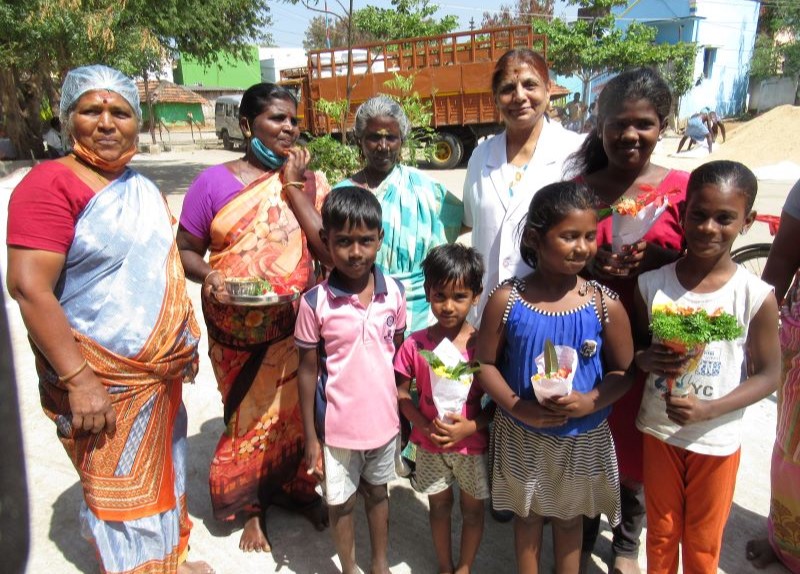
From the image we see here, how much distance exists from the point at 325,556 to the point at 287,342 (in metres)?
0.96

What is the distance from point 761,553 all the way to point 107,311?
9.03ft

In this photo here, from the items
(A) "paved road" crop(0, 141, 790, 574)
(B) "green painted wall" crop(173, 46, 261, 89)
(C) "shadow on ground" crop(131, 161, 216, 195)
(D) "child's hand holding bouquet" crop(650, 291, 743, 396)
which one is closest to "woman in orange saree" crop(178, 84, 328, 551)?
(A) "paved road" crop(0, 141, 790, 574)

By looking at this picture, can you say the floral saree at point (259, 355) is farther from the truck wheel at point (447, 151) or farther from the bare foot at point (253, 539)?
the truck wheel at point (447, 151)

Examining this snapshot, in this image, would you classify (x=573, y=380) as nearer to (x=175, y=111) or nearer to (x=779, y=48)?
(x=175, y=111)

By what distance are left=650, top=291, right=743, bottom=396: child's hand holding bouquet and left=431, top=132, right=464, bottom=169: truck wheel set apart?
45.1ft

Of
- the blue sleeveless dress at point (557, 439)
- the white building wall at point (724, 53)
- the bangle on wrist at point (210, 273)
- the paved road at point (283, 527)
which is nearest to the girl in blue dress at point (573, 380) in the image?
the blue sleeveless dress at point (557, 439)

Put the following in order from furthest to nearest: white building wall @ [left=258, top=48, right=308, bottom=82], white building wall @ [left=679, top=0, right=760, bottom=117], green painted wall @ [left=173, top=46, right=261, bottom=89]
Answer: green painted wall @ [left=173, top=46, right=261, bottom=89] < white building wall @ [left=258, top=48, right=308, bottom=82] < white building wall @ [left=679, top=0, right=760, bottom=117]

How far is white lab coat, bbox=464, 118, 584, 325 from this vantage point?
2.36 meters

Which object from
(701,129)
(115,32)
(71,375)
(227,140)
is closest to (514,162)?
(71,375)

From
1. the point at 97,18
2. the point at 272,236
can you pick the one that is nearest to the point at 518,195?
the point at 272,236

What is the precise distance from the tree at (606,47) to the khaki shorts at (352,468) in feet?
87.3

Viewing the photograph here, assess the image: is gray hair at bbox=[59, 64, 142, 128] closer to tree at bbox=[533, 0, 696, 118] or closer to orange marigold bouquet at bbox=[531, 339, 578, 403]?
orange marigold bouquet at bbox=[531, 339, 578, 403]

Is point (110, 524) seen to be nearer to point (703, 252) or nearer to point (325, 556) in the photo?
point (325, 556)

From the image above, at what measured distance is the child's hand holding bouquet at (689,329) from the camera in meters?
1.66
